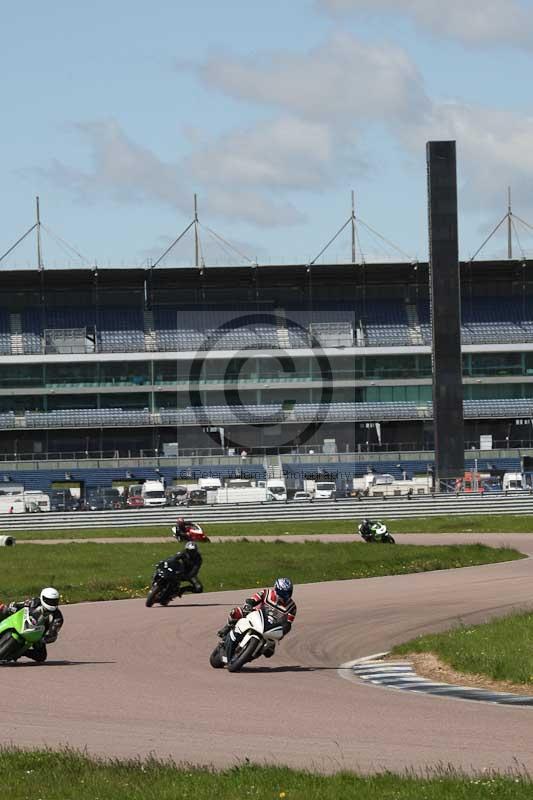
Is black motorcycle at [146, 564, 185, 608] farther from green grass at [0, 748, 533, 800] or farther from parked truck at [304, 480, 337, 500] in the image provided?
parked truck at [304, 480, 337, 500]

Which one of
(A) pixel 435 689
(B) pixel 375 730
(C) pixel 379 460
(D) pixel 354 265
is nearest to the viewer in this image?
(B) pixel 375 730

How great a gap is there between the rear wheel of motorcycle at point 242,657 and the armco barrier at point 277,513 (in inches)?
1746

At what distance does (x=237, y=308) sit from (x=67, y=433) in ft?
51.6

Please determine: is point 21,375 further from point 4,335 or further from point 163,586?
point 163,586

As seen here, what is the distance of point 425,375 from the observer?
10138 cm

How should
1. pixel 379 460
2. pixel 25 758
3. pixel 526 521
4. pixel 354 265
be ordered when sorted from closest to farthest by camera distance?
pixel 25 758 → pixel 526 521 → pixel 379 460 → pixel 354 265

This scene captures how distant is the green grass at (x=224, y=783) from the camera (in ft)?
34.2

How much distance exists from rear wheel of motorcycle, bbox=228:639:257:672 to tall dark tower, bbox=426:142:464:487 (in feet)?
181

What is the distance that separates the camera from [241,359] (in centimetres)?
10081

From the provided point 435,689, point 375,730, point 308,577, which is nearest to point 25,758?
point 375,730

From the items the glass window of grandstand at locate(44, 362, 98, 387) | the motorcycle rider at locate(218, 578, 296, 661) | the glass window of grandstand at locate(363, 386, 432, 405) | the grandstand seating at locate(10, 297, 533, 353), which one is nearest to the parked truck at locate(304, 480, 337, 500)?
the glass window of grandstand at locate(363, 386, 432, 405)

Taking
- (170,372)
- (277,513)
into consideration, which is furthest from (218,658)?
(170,372)

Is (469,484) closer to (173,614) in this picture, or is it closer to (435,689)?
(173,614)

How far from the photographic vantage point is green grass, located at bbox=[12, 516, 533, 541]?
5666 cm
